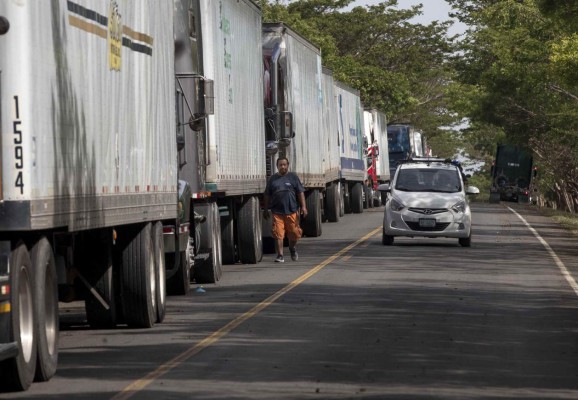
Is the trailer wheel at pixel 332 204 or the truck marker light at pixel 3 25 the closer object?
the truck marker light at pixel 3 25

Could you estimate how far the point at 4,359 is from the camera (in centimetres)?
1112

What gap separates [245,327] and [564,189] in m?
60.5

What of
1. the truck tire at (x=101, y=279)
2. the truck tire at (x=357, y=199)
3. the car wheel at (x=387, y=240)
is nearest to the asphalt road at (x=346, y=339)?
the truck tire at (x=101, y=279)

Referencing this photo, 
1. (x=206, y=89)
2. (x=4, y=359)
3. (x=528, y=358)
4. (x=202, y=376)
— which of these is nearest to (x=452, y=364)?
(x=528, y=358)

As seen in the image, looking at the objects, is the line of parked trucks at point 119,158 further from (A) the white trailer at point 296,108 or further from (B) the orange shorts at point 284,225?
(A) the white trailer at point 296,108

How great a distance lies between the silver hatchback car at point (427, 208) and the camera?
31.7 meters

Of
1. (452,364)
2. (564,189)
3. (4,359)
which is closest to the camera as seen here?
(4,359)

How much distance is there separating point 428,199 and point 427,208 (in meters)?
0.33

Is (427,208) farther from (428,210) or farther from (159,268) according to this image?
(159,268)

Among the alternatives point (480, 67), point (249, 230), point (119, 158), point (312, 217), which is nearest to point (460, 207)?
point (312, 217)

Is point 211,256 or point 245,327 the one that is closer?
point 245,327

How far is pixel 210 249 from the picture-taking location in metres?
22.2

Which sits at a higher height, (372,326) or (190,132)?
(190,132)

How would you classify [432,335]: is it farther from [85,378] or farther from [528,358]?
[85,378]
